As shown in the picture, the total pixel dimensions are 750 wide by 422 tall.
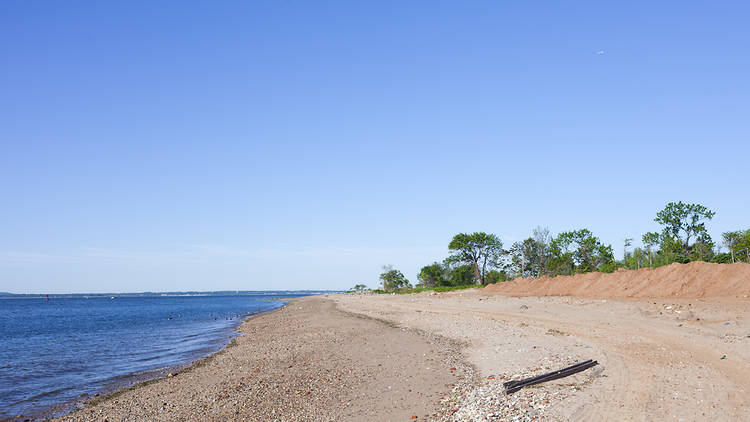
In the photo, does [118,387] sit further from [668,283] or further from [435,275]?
[435,275]

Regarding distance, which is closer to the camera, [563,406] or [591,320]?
[563,406]

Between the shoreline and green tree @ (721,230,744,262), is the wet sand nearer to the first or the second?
the shoreline

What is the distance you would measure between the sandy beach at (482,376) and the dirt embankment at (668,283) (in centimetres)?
446

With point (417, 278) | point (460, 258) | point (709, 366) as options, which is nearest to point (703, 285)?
point (709, 366)

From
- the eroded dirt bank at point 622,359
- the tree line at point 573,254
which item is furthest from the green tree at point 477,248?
the eroded dirt bank at point 622,359

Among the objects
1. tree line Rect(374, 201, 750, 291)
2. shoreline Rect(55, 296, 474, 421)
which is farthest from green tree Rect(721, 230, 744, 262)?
shoreline Rect(55, 296, 474, 421)

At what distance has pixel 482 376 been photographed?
1570 centimetres

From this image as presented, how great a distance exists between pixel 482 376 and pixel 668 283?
2965 centimetres

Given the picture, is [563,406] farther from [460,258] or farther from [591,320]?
[460,258]

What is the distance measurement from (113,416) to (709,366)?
19588mm

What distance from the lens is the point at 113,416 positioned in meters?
14.1

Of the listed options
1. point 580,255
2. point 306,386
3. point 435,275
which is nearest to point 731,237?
point 580,255

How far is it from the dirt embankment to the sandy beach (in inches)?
176

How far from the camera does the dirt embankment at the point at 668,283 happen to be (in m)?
32.7
